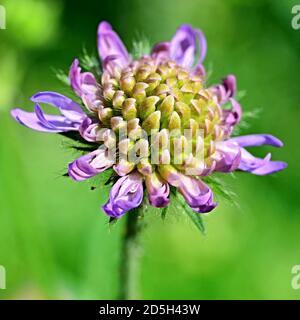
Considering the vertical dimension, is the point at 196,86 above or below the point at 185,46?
below

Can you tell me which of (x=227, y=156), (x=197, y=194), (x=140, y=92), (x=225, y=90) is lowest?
(x=197, y=194)

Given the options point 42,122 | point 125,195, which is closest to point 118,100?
point 42,122

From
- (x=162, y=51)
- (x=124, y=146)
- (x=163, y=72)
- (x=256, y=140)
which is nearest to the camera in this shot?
(x=124, y=146)

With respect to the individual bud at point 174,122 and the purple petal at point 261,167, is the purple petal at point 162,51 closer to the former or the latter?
the individual bud at point 174,122

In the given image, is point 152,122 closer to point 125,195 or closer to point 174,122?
point 174,122

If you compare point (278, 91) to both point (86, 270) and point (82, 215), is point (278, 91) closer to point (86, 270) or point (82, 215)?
point (82, 215)

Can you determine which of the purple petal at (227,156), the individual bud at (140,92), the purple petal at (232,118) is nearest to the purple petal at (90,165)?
the individual bud at (140,92)

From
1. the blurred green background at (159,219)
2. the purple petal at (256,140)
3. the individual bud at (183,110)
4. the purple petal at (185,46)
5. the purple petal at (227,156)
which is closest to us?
the purple petal at (227,156)
